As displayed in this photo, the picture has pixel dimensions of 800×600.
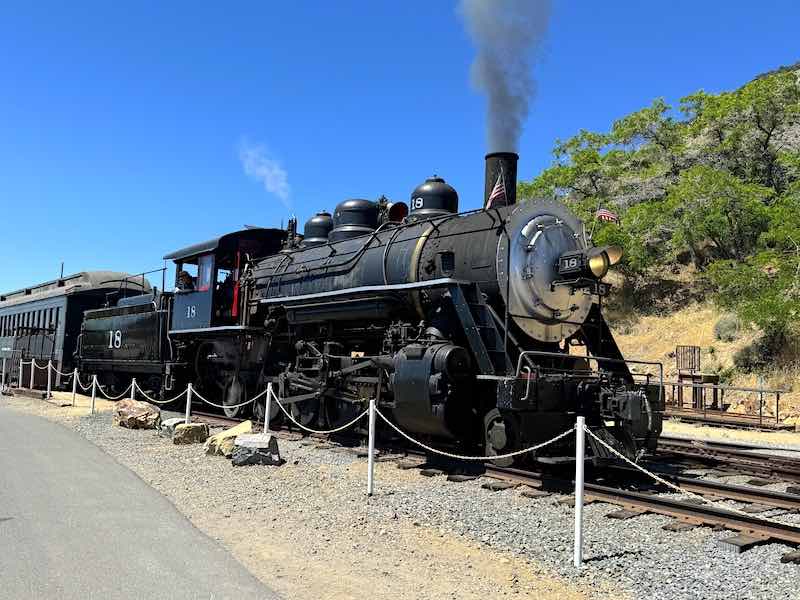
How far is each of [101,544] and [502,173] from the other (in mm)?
6971

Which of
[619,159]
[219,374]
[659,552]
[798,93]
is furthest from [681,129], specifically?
[659,552]

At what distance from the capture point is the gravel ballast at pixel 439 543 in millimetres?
4438

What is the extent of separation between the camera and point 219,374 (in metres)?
14.8

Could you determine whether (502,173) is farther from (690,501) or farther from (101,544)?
(101,544)

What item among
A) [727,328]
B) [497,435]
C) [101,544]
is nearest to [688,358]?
[727,328]

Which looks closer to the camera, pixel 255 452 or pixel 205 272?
pixel 255 452

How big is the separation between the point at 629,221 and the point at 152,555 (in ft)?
92.4

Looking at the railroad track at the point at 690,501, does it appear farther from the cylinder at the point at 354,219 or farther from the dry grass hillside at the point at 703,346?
the dry grass hillside at the point at 703,346

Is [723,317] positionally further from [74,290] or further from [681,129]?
[74,290]

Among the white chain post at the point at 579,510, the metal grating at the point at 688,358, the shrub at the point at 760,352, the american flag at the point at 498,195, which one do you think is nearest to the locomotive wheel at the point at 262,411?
the american flag at the point at 498,195

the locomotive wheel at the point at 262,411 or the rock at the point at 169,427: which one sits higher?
the locomotive wheel at the point at 262,411

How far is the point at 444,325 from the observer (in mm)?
8617

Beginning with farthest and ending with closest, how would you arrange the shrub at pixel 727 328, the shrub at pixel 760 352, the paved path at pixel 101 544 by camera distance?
the shrub at pixel 727 328, the shrub at pixel 760 352, the paved path at pixel 101 544

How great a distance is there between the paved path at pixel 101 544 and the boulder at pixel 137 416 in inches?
160
